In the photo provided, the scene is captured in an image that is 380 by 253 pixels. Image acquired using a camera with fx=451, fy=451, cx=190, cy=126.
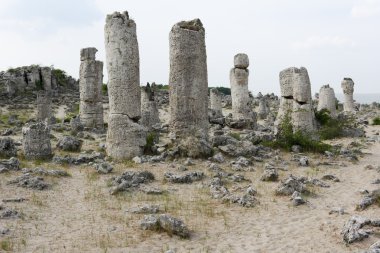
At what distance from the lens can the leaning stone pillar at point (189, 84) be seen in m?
13.8

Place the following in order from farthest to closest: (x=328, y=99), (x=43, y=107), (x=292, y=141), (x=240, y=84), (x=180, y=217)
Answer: (x=43, y=107) → (x=328, y=99) → (x=240, y=84) → (x=292, y=141) → (x=180, y=217)

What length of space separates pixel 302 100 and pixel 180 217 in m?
10.1

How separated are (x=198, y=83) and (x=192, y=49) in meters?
1.06

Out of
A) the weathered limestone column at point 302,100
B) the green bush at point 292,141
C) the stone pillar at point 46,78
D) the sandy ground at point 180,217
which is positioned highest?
the stone pillar at point 46,78

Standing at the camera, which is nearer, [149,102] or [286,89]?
[286,89]

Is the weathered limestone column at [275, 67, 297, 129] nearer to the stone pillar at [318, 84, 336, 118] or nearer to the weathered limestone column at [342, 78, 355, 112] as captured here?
the stone pillar at [318, 84, 336, 118]

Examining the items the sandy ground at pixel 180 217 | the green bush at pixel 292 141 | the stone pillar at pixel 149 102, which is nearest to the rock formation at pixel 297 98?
the green bush at pixel 292 141

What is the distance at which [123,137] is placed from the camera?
43.7 ft

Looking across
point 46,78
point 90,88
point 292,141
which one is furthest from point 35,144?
point 46,78

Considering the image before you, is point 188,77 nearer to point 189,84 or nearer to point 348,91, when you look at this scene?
point 189,84

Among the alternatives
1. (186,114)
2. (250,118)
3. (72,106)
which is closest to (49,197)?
(186,114)

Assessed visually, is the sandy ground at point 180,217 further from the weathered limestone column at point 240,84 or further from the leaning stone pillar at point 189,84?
the weathered limestone column at point 240,84

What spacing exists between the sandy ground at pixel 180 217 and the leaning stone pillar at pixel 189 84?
9.10ft

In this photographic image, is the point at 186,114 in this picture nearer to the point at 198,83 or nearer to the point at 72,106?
the point at 198,83
